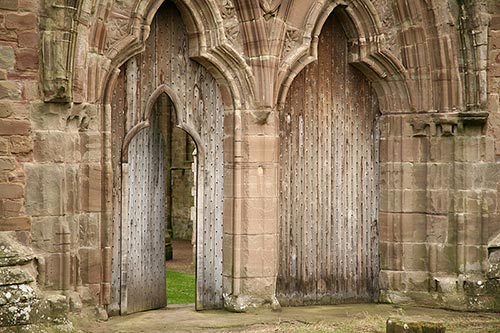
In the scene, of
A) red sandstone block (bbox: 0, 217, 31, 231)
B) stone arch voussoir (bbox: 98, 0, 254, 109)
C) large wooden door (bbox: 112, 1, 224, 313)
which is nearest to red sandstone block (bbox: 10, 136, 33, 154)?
red sandstone block (bbox: 0, 217, 31, 231)

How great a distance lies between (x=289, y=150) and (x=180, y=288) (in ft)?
14.1

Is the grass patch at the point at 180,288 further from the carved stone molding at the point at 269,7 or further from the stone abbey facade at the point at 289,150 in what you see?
the carved stone molding at the point at 269,7

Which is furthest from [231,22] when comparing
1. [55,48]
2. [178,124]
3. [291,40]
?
[55,48]

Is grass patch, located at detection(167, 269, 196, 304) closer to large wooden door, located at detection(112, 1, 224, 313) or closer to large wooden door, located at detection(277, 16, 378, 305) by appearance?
large wooden door, located at detection(112, 1, 224, 313)

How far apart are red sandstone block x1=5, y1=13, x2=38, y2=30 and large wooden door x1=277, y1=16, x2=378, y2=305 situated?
373 cm

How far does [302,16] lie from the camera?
424 inches

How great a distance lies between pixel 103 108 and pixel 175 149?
16.5m

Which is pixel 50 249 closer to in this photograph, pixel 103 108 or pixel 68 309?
pixel 68 309

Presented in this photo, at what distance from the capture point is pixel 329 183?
11453 mm

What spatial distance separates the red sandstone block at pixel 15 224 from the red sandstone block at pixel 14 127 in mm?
879

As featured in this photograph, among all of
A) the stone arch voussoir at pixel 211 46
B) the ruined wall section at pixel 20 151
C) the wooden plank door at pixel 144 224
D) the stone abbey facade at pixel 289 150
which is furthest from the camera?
the wooden plank door at pixel 144 224

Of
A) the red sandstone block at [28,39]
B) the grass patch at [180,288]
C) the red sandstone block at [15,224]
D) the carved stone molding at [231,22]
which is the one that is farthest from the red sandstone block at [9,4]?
the grass patch at [180,288]

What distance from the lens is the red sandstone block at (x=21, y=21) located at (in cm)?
857

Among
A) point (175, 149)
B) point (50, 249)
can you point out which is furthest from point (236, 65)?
point (175, 149)
